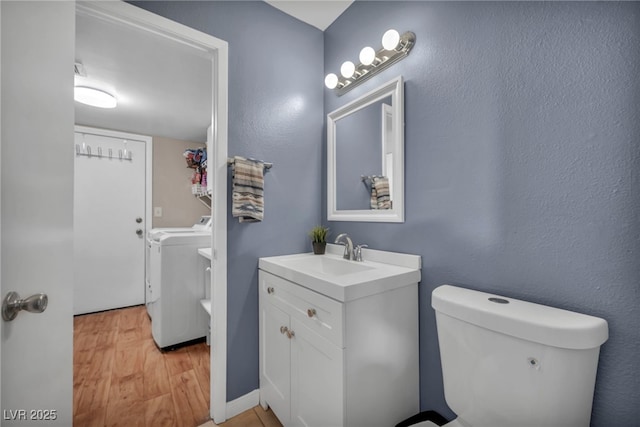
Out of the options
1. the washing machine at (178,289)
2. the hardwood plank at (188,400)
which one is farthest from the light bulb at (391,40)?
the hardwood plank at (188,400)

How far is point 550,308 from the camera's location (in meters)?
0.84

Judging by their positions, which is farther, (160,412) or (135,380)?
(135,380)

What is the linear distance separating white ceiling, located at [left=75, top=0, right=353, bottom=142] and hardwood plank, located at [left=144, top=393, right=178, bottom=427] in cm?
197

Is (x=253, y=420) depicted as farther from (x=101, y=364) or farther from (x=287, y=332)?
(x=101, y=364)

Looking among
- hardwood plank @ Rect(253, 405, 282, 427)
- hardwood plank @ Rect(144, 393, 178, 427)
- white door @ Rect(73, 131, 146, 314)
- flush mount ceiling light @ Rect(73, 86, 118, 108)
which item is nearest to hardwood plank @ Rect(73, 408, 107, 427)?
hardwood plank @ Rect(144, 393, 178, 427)

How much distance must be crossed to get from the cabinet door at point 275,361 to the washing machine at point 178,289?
39.4 inches

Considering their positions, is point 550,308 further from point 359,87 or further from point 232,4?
point 232,4

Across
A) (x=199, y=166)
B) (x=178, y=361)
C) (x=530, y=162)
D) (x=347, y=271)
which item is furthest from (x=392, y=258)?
(x=199, y=166)

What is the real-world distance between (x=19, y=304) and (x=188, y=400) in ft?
4.39

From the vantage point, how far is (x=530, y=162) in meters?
0.91

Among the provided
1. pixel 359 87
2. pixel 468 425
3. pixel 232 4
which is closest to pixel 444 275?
pixel 468 425

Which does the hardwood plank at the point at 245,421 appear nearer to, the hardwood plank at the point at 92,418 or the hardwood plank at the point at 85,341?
the hardwood plank at the point at 92,418

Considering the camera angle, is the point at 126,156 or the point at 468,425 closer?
the point at 468,425

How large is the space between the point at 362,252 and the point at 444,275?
47 cm
